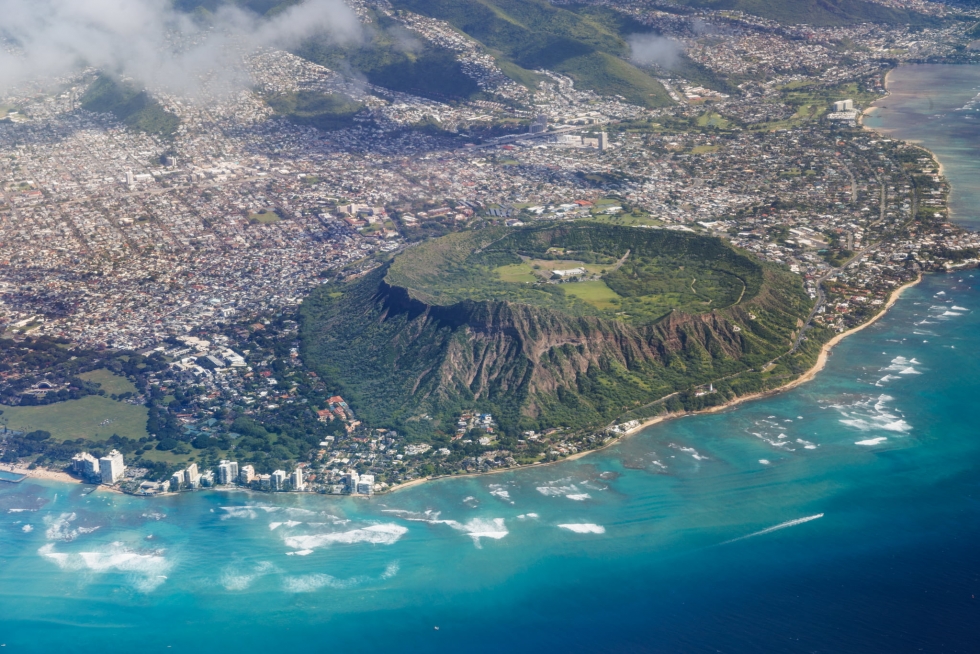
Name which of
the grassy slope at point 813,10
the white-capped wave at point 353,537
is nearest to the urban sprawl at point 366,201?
the grassy slope at point 813,10

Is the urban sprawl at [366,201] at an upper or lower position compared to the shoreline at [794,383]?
upper

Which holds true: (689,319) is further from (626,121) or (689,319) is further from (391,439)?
(626,121)

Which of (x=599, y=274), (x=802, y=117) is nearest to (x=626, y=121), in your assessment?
(x=802, y=117)

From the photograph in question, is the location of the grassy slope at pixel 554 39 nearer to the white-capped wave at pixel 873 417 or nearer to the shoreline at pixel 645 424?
the shoreline at pixel 645 424

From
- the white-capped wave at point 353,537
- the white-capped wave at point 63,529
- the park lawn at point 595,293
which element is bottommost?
the white-capped wave at point 353,537

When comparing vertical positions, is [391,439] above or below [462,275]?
below

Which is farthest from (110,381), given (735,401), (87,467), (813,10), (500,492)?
(813,10)
